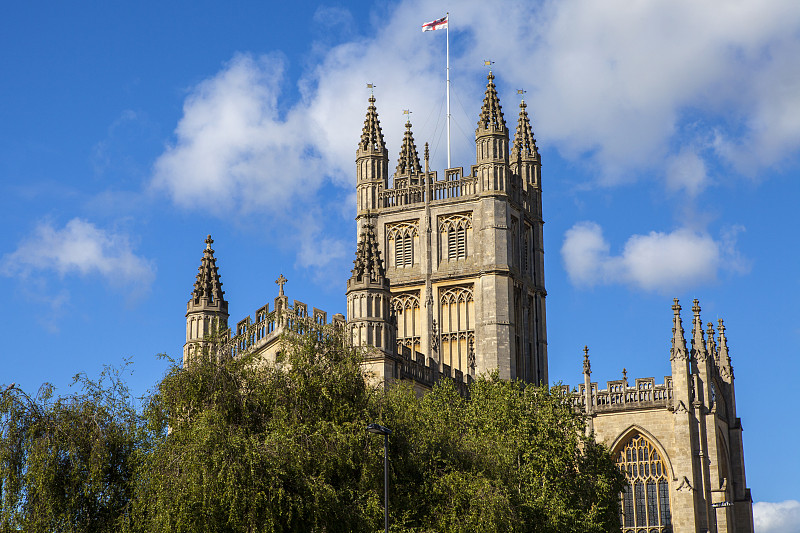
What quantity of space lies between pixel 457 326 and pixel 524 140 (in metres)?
15.3

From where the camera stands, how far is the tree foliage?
3069 centimetres

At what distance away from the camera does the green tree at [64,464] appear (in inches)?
1271

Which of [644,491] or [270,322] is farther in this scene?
[644,491]

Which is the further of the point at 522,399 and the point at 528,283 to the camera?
the point at 528,283

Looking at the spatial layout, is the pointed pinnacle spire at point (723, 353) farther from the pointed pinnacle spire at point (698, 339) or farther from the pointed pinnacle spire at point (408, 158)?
the pointed pinnacle spire at point (408, 158)

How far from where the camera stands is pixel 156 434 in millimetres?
34031

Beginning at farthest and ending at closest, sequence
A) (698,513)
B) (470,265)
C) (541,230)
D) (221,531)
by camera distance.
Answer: (541,230)
(470,265)
(698,513)
(221,531)

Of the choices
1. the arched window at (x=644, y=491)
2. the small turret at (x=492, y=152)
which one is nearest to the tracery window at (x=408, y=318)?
the small turret at (x=492, y=152)

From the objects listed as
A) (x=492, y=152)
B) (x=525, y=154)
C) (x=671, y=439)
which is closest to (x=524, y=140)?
(x=525, y=154)

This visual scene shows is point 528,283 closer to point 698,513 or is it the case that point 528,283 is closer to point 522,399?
point 698,513

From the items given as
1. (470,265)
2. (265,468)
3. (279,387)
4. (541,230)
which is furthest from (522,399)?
Result: (541,230)

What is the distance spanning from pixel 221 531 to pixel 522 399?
16.2m

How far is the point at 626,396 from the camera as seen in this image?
59.5 metres

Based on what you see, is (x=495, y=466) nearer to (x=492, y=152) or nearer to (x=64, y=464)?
(x=64, y=464)
